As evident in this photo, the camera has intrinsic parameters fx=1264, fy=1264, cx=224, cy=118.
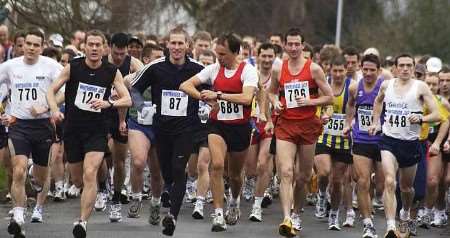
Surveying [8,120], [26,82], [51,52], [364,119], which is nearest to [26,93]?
[26,82]

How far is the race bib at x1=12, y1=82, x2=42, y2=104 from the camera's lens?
44.4 ft

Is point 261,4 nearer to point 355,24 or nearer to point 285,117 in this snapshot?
point 355,24


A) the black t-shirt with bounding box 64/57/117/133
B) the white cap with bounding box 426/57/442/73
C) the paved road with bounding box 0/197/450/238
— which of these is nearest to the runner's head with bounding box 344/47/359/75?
the white cap with bounding box 426/57/442/73

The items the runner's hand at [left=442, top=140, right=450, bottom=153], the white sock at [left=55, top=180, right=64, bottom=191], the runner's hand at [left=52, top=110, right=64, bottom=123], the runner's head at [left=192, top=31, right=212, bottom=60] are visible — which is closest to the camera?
the runner's hand at [left=52, top=110, right=64, bottom=123]

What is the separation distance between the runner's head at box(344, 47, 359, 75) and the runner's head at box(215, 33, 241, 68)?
2.51 meters

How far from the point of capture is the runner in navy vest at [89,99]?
13.0 meters

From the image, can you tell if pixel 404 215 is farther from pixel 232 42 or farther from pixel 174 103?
pixel 174 103

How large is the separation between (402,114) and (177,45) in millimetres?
2574

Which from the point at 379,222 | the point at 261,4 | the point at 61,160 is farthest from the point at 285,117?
the point at 261,4

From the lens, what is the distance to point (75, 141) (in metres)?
13.1

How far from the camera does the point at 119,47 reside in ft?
48.9

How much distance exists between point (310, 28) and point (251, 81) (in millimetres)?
40498

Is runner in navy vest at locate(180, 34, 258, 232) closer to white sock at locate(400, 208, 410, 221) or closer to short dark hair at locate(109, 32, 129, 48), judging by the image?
short dark hair at locate(109, 32, 129, 48)

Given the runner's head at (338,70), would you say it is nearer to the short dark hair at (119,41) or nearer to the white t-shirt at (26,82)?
the short dark hair at (119,41)
